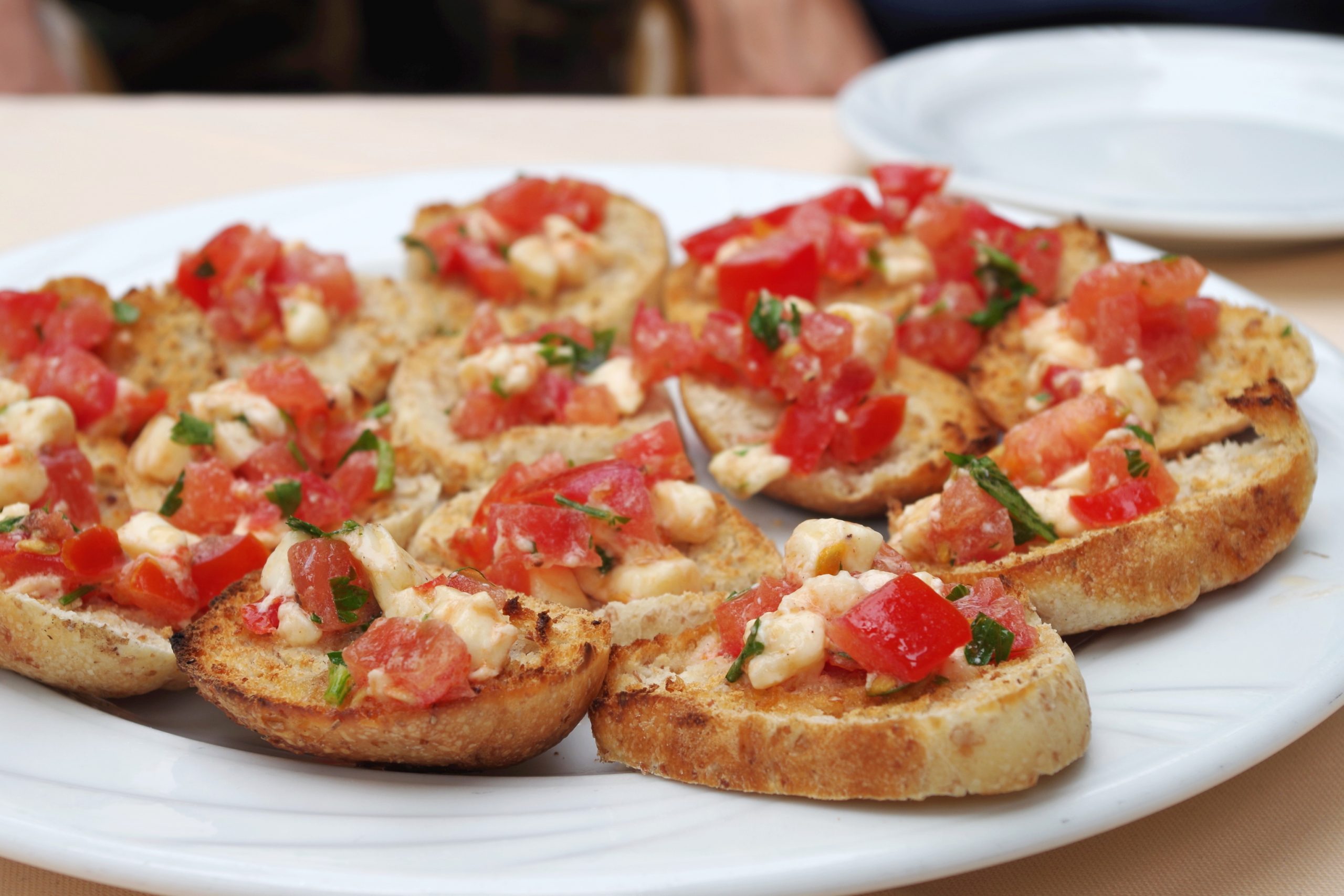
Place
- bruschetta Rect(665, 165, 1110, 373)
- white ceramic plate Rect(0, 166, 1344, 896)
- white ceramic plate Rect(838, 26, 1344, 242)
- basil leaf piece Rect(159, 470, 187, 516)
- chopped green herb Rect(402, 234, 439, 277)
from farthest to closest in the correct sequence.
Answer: white ceramic plate Rect(838, 26, 1344, 242)
chopped green herb Rect(402, 234, 439, 277)
bruschetta Rect(665, 165, 1110, 373)
basil leaf piece Rect(159, 470, 187, 516)
white ceramic plate Rect(0, 166, 1344, 896)

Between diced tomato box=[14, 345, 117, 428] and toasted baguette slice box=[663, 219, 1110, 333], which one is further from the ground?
diced tomato box=[14, 345, 117, 428]

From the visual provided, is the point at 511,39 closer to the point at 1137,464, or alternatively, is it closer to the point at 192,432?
the point at 192,432

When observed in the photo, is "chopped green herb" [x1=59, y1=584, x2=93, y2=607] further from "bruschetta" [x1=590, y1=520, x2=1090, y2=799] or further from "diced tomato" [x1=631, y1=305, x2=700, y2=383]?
"diced tomato" [x1=631, y1=305, x2=700, y2=383]

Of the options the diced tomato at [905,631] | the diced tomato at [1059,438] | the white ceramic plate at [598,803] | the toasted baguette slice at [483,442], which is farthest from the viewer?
the toasted baguette slice at [483,442]

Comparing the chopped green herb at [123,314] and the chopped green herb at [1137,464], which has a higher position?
the chopped green herb at [123,314]

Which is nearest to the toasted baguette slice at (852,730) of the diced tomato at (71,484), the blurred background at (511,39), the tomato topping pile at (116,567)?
the tomato topping pile at (116,567)

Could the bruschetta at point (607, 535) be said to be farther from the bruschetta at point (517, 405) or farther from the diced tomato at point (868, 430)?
the diced tomato at point (868, 430)

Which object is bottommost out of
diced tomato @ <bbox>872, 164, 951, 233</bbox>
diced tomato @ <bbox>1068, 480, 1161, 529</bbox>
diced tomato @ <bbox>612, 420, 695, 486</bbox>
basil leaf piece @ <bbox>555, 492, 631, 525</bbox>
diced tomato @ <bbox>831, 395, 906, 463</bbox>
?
diced tomato @ <bbox>831, 395, 906, 463</bbox>

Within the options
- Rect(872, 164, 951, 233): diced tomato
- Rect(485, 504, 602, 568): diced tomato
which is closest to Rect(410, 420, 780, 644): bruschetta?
Rect(485, 504, 602, 568): diced tomato

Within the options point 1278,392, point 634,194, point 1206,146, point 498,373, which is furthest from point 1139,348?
point 1206,146
